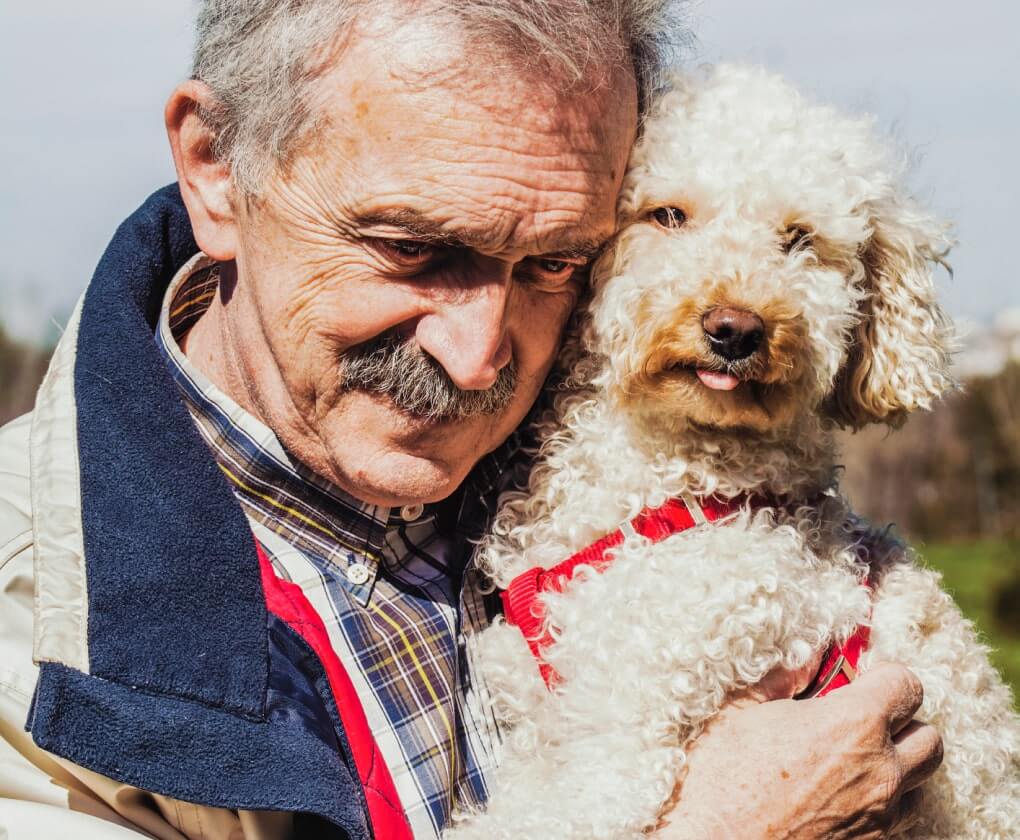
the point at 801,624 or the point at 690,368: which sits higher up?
the point at 690,368

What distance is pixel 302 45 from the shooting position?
237 centimetres

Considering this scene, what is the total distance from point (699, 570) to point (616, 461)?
1.20 feet

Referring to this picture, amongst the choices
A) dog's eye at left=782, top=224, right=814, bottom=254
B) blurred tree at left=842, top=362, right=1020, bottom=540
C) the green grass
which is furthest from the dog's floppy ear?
blurred tree at left=842, top=362, right=1020, bottom=540

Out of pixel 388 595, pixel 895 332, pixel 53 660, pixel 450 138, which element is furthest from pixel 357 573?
pixel 895 332

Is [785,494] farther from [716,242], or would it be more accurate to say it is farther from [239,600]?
[239,600]

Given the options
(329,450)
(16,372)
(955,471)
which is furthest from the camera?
(955,471)

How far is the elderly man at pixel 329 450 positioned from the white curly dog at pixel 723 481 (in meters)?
0.12

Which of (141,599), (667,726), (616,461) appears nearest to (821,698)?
(667,726)

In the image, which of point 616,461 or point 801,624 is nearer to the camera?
point 801,624

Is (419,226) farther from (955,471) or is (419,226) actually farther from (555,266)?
(955,471)

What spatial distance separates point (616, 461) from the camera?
2.66 metres

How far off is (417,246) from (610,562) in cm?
79

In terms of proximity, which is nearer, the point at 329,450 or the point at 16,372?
the point at 329,450

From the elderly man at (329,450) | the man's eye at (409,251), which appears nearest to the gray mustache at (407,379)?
the elderly man at (329,450)
